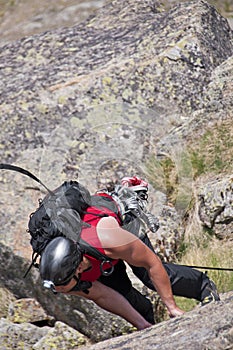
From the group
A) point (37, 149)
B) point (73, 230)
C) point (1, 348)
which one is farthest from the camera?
point (37, 149)

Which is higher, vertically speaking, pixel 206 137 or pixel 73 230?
pixel 73 230

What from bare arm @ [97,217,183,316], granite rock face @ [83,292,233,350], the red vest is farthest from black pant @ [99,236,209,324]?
granite rock face @ [83,292,233,350]

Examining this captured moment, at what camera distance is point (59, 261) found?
587cm

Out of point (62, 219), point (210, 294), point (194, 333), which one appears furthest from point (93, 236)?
point (210, 294)

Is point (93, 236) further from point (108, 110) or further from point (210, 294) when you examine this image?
point (108, 110)

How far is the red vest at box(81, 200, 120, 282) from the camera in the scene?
600 cm

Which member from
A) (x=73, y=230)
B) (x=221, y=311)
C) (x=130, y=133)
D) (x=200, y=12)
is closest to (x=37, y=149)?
(x=130, y=133)

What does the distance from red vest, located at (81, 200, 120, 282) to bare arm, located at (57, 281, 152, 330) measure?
400 mm

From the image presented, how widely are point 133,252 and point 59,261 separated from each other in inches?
27.0

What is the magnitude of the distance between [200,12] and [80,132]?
130 inches

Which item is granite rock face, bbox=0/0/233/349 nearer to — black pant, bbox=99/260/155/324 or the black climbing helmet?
black pant, bbox=99/260/155/324

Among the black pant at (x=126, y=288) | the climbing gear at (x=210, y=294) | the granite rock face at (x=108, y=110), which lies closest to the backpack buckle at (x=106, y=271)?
the black pant at (x=126, y=288)

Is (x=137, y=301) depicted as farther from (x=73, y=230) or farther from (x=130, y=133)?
(x=130, y=133)

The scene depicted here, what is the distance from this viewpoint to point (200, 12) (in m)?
11.7
